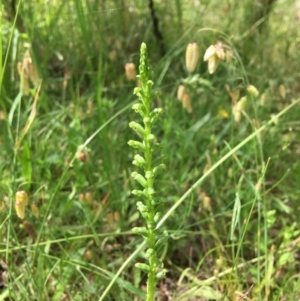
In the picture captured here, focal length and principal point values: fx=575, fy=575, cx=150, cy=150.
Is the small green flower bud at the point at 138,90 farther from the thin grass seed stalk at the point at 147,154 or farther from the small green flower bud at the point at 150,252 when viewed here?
the small green flower bud at the point at 150,252

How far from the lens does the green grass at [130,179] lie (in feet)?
4.08

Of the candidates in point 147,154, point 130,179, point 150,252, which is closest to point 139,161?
point 147,154

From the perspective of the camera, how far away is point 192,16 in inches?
92.0

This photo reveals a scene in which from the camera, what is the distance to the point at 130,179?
150 cm

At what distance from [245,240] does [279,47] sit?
1.11 metres

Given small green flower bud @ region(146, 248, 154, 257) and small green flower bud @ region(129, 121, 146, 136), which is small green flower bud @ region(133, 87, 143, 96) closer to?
small green flower bud @ region(129, 121, 146, 136)

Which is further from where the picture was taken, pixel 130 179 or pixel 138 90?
pixel 130 179

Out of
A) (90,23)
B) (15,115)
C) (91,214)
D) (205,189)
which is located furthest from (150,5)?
(91,214)

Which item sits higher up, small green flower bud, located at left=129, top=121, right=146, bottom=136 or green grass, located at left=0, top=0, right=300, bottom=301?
small green flower bud, located at left=129, top=121, right=146, bottom=136

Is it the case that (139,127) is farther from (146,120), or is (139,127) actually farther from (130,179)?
(130,179)

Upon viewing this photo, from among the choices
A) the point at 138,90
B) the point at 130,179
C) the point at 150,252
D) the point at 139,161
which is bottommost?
the point at 130,179

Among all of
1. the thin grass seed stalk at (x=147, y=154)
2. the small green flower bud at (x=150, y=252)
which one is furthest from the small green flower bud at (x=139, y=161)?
the small green flower bud at (x=150, y=252)

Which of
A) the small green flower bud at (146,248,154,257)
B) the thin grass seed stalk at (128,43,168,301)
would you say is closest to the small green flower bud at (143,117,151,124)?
the thin grass seed stalk at (128,43,168,301)

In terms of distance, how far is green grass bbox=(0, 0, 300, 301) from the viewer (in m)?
1.24
